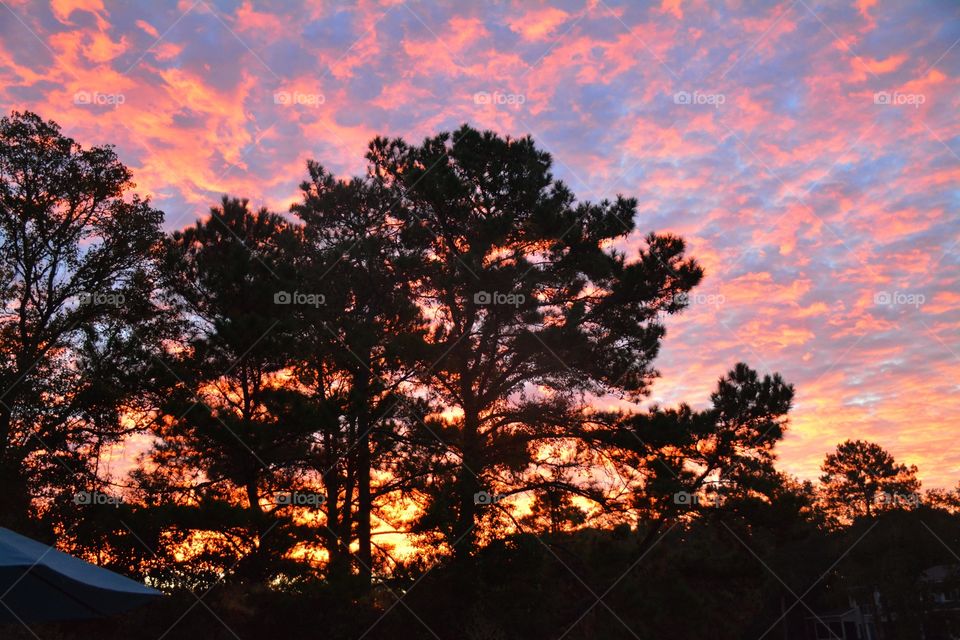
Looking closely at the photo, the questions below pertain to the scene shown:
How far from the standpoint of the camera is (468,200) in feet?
60.8

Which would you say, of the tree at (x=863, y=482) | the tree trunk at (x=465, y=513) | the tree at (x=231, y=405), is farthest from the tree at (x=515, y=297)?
the tree at (x=863, y=482)

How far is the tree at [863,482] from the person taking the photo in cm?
5434

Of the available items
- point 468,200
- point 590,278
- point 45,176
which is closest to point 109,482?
point 45,176

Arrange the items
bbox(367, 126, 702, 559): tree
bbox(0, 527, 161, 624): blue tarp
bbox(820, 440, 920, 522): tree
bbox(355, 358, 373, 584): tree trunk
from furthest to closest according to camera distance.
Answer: bbox(820, 440, 920, 522): tree < bbox(367, 126, 702, 559): tree < bbox(355, 358, 373, 584): tree trunk < bbox(0, 527, 161, 624): blue tarp

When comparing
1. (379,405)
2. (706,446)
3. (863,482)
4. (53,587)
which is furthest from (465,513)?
(863,482)

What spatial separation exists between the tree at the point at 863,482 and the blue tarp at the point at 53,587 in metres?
59.6

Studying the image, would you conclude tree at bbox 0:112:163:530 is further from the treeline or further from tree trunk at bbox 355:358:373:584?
tree trunk at bbox 355:358:373:584

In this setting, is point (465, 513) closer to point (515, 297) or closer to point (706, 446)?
point (515, 297)

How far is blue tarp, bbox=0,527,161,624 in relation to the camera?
17.2ft

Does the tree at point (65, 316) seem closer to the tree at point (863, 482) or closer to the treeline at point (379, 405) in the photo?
the treeline at point (379, 405)

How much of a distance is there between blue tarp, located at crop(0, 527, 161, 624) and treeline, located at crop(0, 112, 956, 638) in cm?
836

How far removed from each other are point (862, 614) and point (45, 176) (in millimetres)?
54758

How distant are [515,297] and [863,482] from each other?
51245mm

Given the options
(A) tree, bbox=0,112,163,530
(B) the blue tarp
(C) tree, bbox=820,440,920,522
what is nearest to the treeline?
(A) tree, bbox=0,112,163,530
